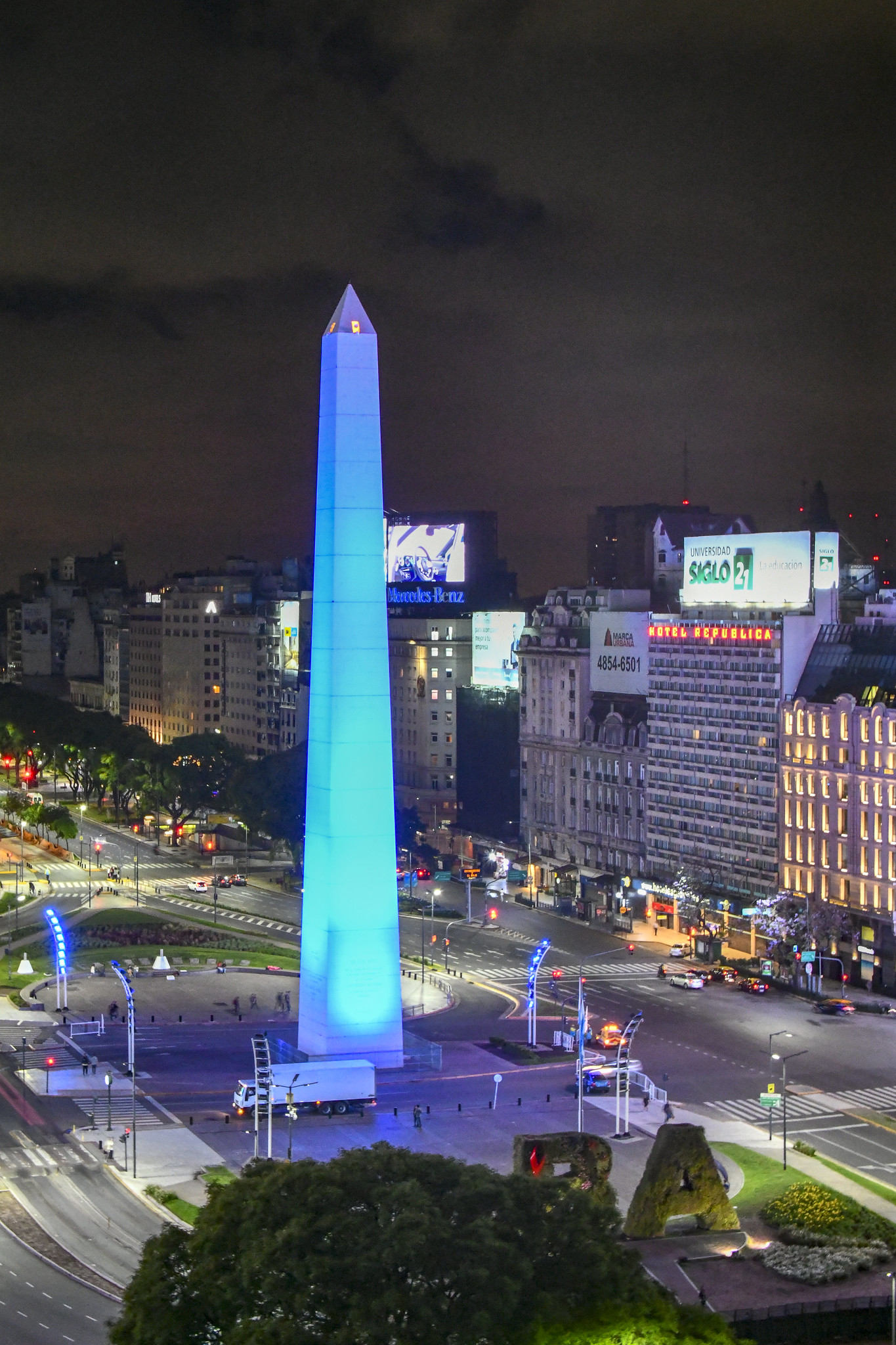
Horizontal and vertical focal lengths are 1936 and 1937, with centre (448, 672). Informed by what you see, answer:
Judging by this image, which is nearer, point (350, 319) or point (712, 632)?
point (350, 319)

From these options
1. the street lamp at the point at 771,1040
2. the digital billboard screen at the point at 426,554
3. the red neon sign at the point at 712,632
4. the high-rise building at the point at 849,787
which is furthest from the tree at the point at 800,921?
the digital billboard screen at the point at 426,554

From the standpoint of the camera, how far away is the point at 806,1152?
73.7 m

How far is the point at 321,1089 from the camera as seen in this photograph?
78.8m

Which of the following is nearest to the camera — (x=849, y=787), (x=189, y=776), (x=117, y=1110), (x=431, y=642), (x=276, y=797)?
(x=117, y=1110)

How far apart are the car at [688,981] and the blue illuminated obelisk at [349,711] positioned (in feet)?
103

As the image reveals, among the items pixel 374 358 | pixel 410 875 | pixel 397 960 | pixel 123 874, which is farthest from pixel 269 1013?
pixel 123 874

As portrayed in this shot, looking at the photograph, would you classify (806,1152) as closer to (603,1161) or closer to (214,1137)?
(603,1161)

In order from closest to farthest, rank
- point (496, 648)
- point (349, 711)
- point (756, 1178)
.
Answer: point (756, 1178), point (349, 711), point (496, 648)

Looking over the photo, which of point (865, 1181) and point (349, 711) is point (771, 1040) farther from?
point (349, 711)

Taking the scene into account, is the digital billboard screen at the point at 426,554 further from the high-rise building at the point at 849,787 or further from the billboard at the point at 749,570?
the high-rise building at the point at 849,787

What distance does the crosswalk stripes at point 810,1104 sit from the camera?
80.2 meters

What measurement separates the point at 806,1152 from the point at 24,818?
114543mm

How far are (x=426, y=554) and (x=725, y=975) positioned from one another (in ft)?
270

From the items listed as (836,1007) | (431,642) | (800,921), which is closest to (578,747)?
(431,642)
